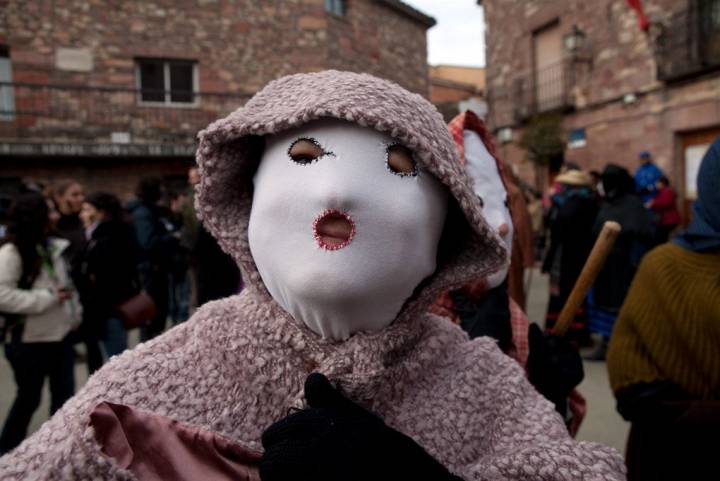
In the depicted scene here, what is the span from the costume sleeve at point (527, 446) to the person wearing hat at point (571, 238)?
14.2ft

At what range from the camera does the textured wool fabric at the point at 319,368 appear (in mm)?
1030

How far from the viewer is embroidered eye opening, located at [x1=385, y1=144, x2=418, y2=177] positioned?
109cm

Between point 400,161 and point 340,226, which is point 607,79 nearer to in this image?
point 400,161

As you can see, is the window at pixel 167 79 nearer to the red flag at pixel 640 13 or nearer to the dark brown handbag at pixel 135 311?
the red flag at pixel 640 13

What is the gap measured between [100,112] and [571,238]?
371 inches

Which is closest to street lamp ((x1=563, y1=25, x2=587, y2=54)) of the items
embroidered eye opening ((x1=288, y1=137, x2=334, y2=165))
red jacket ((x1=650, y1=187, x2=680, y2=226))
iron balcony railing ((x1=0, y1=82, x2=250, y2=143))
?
red jacket ((x1=650, y1=187, x2=680, y2=226))

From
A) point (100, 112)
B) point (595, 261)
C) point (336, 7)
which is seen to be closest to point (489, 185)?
point (595, 261)

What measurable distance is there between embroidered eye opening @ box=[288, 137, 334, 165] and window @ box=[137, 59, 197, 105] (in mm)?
11497

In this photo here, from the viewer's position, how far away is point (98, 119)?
1141cm

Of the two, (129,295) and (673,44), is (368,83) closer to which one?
(129,295)

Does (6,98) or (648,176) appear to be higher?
(6,98)

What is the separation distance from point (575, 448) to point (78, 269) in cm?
355

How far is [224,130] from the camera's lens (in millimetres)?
1113

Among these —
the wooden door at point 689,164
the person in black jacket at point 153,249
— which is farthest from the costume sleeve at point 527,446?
the wooden door at point 689,164
